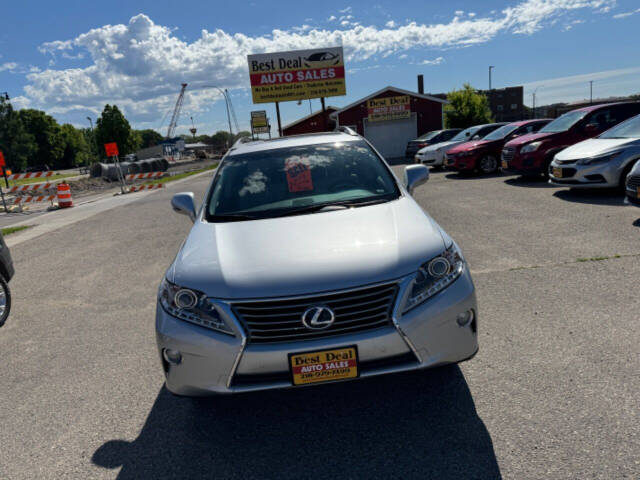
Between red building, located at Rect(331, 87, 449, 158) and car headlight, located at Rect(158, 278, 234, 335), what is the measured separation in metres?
31.2

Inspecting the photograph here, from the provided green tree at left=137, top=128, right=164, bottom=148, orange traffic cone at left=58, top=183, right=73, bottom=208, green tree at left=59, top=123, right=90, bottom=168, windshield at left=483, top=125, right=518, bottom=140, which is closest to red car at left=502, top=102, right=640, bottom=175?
windshield at left=483, top=125, right=518, bottom=140

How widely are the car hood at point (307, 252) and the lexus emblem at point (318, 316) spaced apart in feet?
0.34

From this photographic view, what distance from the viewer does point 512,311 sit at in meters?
4.19

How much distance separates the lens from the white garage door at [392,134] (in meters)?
33.0

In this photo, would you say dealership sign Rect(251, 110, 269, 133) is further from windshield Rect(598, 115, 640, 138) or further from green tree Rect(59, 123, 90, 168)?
green tree Rect(59, 123, 90, 168)

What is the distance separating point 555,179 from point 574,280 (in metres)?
5.41

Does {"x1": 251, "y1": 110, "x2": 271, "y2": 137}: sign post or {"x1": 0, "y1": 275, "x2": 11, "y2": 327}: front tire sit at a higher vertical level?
{"x1": 251, "y1": 110, "x2": 271, "y2": 137}: sign post

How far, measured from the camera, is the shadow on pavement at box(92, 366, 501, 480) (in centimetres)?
242

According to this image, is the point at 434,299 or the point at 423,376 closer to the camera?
the point at 434,299

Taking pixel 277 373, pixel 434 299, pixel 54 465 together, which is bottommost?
pixel 54 465

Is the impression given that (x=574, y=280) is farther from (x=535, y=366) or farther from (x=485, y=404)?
(x=485, y=404)

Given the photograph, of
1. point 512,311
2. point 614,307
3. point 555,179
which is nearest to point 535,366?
point 512,311

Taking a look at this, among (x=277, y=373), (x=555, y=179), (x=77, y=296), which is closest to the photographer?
(x=277, y=373)

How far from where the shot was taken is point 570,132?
11242 millimetres
